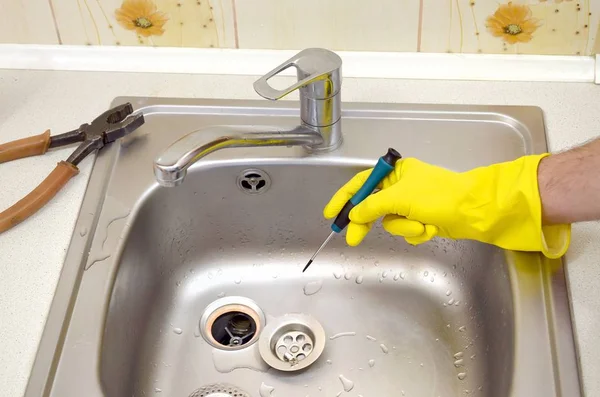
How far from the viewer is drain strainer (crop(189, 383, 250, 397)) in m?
0.85

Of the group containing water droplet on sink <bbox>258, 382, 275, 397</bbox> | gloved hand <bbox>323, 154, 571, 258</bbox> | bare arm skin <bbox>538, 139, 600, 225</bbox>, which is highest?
bare arm skin <bbox>538, 139, 600, 225</bbox>

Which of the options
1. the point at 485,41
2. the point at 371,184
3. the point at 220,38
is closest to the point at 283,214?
the point at 371,184

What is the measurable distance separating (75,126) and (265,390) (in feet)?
1.60

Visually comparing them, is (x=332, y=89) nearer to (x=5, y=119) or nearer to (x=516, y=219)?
(x=516, y=219)

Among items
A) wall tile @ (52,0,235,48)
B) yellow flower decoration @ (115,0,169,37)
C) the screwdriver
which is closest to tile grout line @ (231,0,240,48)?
wall tile @ (52,0,235,48)

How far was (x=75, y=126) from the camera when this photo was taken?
0.98m

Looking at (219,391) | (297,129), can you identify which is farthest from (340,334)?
(297,129)

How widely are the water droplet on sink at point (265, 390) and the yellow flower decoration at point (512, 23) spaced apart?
64 centimetres

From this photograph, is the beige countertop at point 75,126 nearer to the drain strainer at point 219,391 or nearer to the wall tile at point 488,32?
the wall tile at point 488,32

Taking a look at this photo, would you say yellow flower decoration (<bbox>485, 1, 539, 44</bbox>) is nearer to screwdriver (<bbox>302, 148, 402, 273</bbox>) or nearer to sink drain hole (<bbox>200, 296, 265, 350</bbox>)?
screwdriver (<bbox>302, 148, 402, 273</bbox>)

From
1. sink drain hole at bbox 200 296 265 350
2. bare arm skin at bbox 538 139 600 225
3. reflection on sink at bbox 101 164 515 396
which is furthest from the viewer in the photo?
sink drain hole at bbox 200 296 265 350

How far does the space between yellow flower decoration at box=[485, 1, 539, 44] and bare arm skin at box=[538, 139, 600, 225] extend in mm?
321

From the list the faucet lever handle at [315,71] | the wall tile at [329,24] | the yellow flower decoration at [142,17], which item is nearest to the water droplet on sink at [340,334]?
the faucet lever handle at [315,71]

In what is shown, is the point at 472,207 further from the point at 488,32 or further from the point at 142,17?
the point at 142,17
